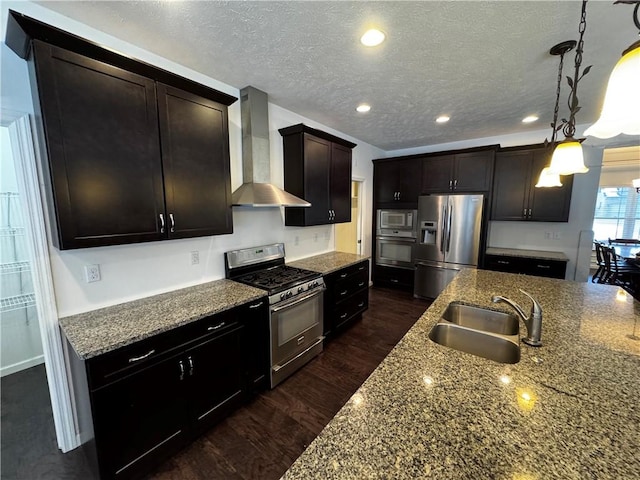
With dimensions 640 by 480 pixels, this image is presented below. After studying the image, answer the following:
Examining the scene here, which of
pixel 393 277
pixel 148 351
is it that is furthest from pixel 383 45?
pixel 393 277

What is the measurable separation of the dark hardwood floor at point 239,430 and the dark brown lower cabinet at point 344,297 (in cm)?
39

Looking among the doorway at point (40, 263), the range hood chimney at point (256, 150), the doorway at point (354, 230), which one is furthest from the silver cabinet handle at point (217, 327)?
the doorway at point (354, 230)

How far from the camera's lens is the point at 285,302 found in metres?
2.27

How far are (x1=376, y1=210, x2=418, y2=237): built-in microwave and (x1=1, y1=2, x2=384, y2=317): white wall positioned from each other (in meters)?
2.16

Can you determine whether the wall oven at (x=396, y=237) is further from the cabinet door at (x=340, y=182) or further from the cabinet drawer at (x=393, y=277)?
the cabinet door at (x=340, y=182)

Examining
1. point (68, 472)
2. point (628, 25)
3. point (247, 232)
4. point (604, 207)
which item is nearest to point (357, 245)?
point (247, 232)

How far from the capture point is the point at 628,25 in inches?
63.6

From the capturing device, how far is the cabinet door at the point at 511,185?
12.8 ft

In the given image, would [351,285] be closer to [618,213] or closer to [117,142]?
[117,142]

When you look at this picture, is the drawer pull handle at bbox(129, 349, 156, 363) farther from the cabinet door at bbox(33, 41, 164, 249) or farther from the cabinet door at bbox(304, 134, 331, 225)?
the cabinet door at bbox(304, 134, 331, 225)

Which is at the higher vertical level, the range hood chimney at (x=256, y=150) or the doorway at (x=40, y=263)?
the range hood chimney at (x=256, y=150)

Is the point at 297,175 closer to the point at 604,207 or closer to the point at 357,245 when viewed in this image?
the point at 357,245

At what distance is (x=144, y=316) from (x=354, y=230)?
13.1 ft

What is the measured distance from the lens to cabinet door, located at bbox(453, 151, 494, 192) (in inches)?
155
